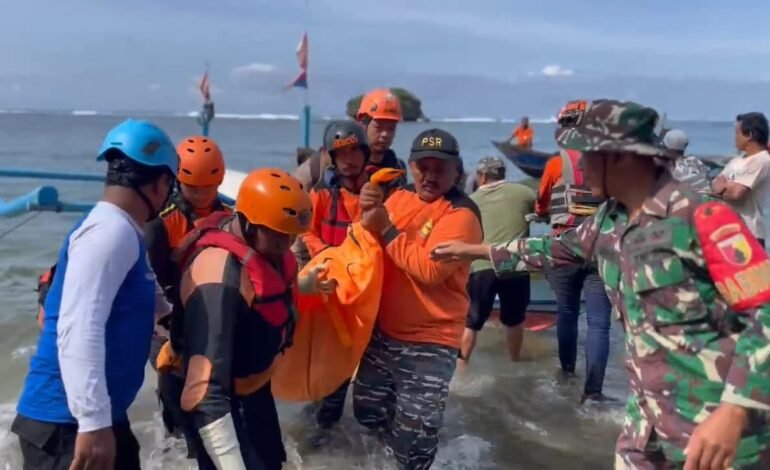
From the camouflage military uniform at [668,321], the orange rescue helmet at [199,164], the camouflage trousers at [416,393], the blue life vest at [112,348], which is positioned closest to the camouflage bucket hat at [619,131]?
the camouflage military uniform at [668,321]

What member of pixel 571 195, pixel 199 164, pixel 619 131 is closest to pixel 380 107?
pixel 199 164

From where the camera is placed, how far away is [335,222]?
4992 mm

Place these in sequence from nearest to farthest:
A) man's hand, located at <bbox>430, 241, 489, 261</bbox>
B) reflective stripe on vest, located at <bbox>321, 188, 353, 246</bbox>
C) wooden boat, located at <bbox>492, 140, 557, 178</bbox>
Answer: man's hand, located at <bbox>430, 241, 489, 261</bbox> < reflective stripe on vest, located at <bbox>321, 188, 353, 246</bbox> < wooden boat, located at <bbox>492, 140, 557, 178</bbox>

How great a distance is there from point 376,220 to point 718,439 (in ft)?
7.47

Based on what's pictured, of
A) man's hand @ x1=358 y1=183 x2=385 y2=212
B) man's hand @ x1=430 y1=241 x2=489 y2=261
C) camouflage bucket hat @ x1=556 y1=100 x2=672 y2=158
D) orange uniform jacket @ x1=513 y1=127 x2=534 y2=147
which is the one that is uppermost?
camouflage bucket hat @ x1=556 y1=100 x2=672 y2=158

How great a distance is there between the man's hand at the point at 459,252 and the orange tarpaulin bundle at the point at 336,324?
744 mm

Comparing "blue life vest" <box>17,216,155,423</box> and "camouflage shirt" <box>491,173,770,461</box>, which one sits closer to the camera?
"camouflage shirt" <box>491,173,770,461</box>

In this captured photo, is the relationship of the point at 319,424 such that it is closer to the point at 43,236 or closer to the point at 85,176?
the point at 85,176

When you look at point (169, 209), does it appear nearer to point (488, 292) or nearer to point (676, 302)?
point (676, 302)

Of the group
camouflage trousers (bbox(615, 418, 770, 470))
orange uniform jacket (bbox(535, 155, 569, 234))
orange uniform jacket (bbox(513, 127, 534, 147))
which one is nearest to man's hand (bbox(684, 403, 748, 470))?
camouflage trousers (bbox(615, 418, 770, 470))

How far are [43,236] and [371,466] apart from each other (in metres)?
12.0

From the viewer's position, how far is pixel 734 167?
23.1 feet

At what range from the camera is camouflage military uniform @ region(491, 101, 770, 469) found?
8.32ft

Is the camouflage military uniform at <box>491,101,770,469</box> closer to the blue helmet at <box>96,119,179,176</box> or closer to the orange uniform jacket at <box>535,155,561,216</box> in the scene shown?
the blue helmet at <box>96,119,179,176</box>
